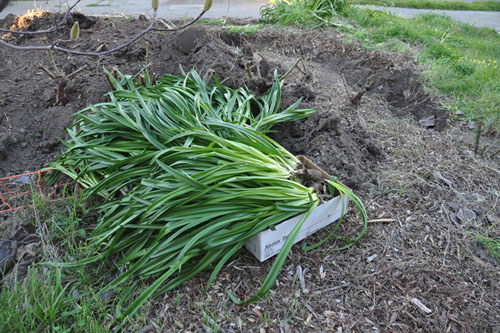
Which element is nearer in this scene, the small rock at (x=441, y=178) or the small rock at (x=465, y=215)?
the small rock at (x=465, y=215)

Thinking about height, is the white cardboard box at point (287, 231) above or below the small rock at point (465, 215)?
above

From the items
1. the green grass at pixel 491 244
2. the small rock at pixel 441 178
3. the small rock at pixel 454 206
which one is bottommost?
Answer: the green grass at pixel 491 244

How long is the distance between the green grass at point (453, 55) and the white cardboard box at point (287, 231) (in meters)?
1.76

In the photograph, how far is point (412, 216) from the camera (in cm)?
216

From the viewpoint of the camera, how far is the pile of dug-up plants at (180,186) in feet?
5.74

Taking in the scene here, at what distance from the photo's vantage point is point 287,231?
1.91m

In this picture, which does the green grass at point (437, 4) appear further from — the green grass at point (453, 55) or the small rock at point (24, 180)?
the small rock at point (24, 180)

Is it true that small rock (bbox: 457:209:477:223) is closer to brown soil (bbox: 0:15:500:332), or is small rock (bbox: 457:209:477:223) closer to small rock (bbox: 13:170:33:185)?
brown soil (bbox: 0:15:500:332)

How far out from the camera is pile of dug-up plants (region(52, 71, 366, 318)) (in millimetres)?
1750

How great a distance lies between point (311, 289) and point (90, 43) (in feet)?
12.6

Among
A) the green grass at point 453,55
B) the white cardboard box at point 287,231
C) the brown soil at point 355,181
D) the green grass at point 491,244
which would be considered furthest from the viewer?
the green grass at point 453,55

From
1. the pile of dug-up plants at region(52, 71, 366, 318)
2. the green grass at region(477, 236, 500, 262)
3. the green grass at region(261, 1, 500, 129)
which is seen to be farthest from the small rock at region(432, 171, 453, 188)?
the green grass at region(261, 1, 500, 129)

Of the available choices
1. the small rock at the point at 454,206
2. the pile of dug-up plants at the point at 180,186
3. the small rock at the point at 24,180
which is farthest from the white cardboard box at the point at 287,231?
the small rock at the point at 24,180

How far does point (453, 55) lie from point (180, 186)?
3603 millimetres
